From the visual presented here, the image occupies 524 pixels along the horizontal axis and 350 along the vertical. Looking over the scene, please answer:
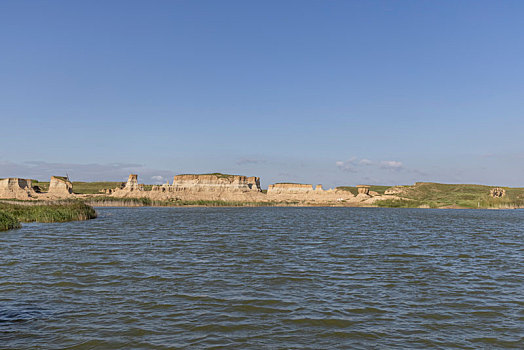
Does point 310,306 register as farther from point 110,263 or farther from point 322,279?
point 110,263

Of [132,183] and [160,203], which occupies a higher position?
[132,183]

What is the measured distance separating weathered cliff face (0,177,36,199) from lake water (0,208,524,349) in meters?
104

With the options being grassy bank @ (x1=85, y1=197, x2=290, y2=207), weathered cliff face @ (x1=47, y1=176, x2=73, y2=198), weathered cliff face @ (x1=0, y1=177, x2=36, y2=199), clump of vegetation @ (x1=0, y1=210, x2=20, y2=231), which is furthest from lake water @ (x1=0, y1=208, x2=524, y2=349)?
weathered cliff face @ (x1=47, y1=176, x2=73, y2=198)

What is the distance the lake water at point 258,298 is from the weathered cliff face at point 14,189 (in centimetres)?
10355

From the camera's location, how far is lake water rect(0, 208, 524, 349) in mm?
8648

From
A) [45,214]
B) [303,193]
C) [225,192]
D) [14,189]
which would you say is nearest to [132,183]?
[225,192]

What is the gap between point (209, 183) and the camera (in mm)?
132875

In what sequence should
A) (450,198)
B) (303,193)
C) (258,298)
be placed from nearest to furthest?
(258,298) → (450,198) → (303,193)

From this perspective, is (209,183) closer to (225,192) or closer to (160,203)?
(225,192)

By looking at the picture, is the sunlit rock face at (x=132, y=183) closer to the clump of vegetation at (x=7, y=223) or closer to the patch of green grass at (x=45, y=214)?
the patch of green grass at (x=45, y=214)

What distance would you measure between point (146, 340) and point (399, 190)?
15664 centimetres

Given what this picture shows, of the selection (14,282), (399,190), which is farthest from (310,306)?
(399,190)

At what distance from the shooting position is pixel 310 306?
35.9 ft

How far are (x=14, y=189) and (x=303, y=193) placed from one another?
287 ft
